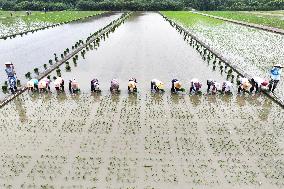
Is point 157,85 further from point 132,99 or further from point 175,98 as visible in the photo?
point 132,99

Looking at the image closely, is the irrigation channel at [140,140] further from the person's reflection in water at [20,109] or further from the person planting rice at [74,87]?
the person planting rice at [74,87]

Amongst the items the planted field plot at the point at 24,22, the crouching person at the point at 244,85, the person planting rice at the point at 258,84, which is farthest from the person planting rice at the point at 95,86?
the planted field plot at the point at 24,22

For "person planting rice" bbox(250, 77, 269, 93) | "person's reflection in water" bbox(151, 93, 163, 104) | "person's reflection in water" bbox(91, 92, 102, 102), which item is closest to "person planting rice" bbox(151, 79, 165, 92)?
"person's reflection in water" bbox(151, 93, 163, 104)

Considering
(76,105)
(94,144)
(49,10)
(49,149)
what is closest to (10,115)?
(76,105)

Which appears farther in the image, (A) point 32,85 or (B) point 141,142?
(A) point 32,85

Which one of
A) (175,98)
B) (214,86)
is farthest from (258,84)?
(175,98)
